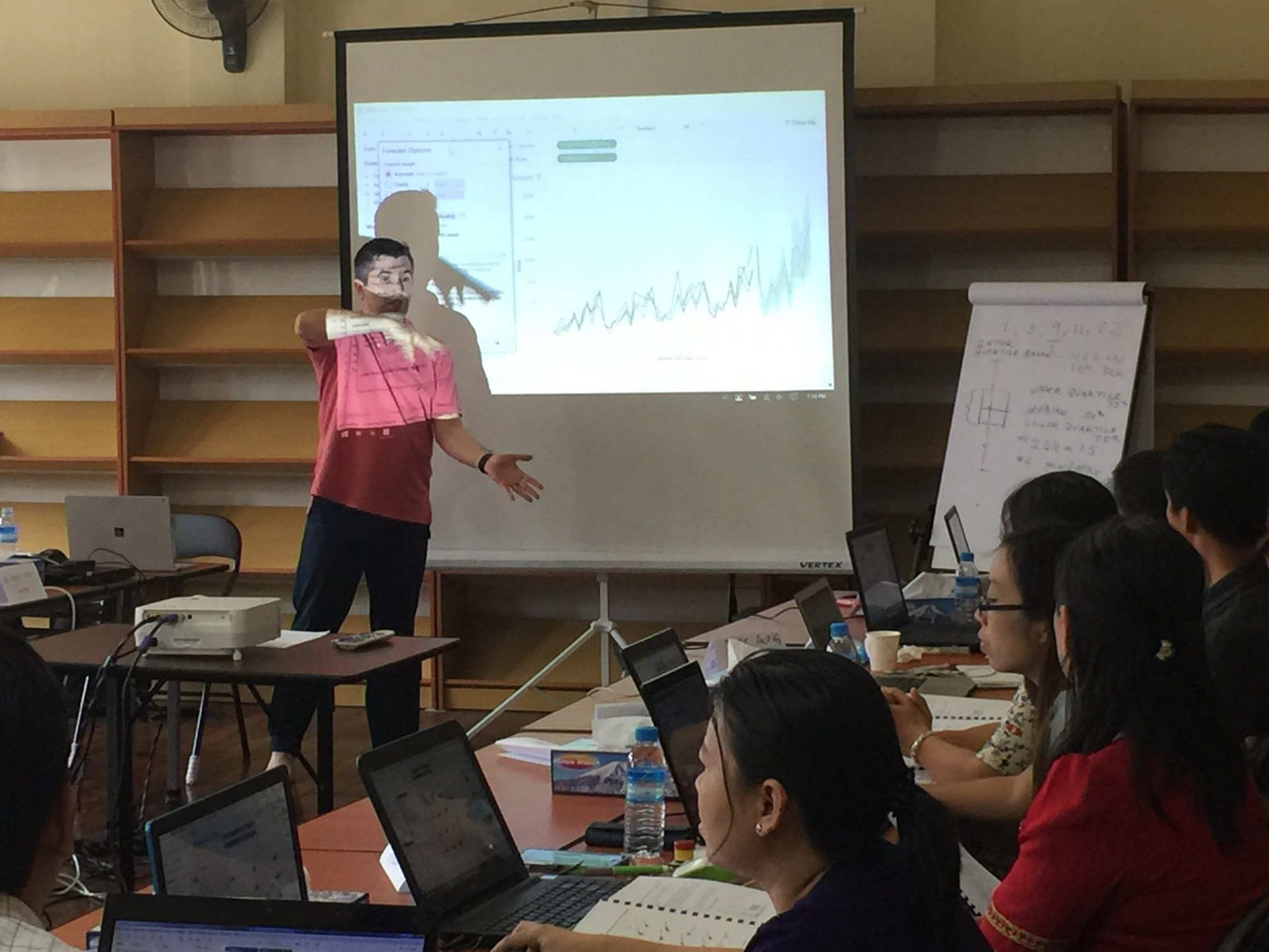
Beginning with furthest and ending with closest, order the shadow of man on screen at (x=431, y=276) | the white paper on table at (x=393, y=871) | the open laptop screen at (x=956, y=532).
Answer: the shadow of man on screen at (x=431, y=276)
the open laptop screen at (x=956, y=532)
the white paper on table at (x=393, y=871)

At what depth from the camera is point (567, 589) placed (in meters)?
6.16

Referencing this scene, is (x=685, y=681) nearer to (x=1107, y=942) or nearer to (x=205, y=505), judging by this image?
(x=1107, y=942)

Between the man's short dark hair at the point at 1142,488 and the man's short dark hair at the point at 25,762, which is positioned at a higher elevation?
the man's short dark hair at the point at 1142,488

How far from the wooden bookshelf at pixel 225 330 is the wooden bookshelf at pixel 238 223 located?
0.20 m

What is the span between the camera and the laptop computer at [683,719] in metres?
2.04

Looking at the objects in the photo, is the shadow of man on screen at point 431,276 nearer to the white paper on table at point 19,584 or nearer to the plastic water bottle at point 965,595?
the white paper on table at point 19,584

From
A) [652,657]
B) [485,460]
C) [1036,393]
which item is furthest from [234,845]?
[1036,393]

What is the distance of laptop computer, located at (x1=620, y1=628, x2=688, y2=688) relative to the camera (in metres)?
2.18

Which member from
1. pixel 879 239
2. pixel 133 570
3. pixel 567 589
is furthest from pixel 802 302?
pixel 133 570

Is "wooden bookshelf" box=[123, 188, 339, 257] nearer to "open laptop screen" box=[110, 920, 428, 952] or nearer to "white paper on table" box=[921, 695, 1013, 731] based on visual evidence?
"white paper on table" box=[921, 695, 1013, 731]

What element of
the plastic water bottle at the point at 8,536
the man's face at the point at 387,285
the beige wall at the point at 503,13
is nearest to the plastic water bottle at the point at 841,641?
the man's face at the point at 387,285

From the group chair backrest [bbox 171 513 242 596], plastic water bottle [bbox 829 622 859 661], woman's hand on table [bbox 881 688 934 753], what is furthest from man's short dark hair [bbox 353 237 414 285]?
woman's hand on table [bbox 881 688 934 753]

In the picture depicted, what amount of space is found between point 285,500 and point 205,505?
35 cm

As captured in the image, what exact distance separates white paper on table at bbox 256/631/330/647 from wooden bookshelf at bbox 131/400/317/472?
236cm
